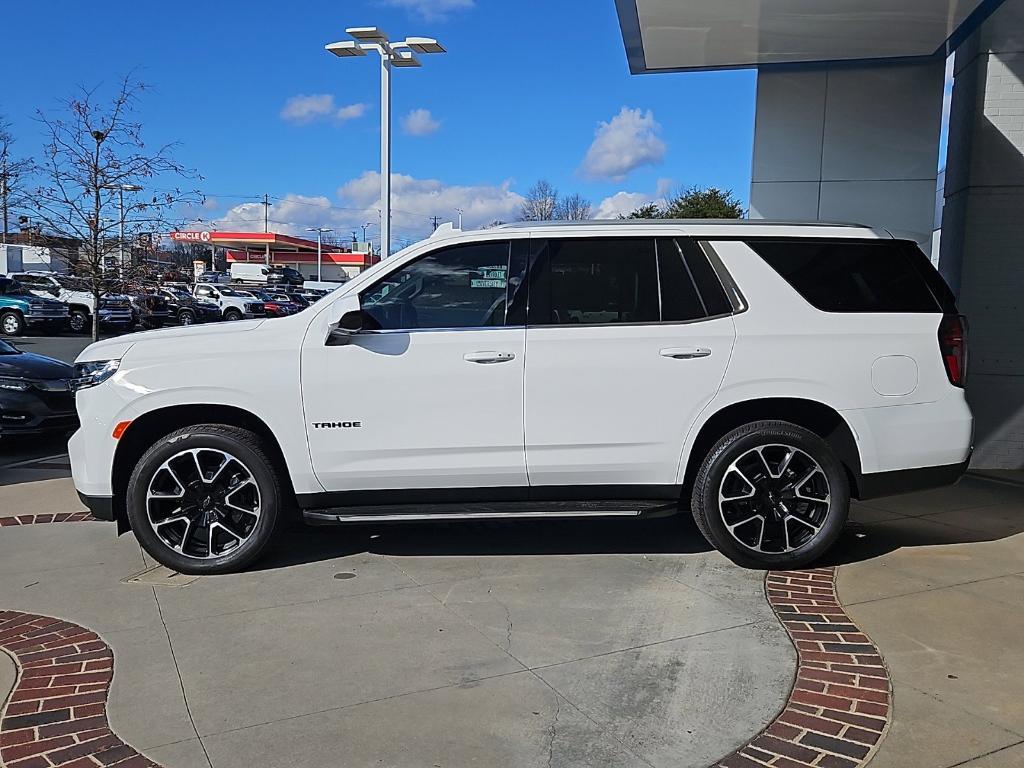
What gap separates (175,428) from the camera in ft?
16.6

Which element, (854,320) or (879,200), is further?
(879,200)

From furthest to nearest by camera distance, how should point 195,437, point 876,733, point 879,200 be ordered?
point 879,200
point 195,437
point 876,733

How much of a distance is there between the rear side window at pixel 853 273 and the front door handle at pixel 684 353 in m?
0.69

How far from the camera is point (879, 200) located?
388 inches

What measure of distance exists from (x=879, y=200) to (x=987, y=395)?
2945 millimetres

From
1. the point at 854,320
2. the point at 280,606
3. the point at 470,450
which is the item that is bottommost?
the point at 280,606

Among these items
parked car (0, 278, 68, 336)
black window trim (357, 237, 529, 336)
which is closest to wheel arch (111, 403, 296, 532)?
black window trim (357, 237, 529, 336)

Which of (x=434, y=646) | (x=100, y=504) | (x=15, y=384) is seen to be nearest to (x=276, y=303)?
(x=15, y=384)

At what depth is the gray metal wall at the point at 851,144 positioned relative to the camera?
9641 millimetres

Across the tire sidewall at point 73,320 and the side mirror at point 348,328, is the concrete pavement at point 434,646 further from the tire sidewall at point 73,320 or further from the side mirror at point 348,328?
the tire sidewall at point 73,320

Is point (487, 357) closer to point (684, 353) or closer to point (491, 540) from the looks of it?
point (684, 353)

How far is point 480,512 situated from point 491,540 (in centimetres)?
89

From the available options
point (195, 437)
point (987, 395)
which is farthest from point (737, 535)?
point (987, 395)

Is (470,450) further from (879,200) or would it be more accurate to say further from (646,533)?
(879,200)
